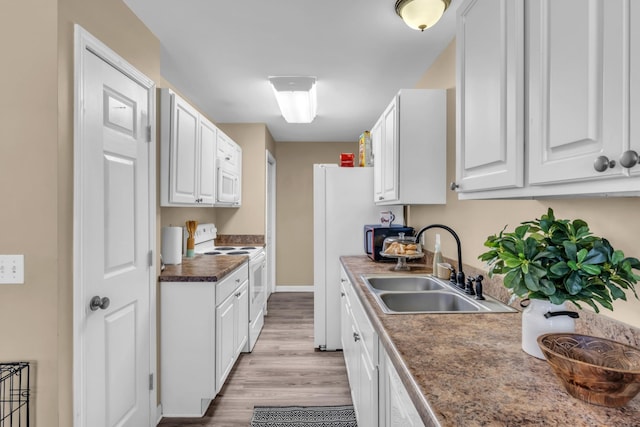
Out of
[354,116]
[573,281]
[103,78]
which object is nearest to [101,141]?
[103,78]

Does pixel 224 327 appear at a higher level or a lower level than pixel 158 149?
lower

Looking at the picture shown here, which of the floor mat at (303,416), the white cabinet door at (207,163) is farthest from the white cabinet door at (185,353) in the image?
the white cabinet door at (207,163)

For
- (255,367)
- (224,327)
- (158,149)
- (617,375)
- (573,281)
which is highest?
(158,149)

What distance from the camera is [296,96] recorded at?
317cm

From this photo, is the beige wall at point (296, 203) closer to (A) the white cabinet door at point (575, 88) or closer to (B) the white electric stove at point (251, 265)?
(B) the white electric stove at point (251, 265)

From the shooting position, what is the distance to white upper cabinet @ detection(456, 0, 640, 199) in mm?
665

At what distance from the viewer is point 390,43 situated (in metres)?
2.31

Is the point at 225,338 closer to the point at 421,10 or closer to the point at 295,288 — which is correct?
the point at 421,10

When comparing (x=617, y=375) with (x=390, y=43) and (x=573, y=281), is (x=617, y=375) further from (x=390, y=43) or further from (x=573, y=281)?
(x=390, y=43)

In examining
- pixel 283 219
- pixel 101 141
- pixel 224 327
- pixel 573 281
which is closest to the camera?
pixel 573 281

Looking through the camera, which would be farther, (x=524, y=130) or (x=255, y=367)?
(x=255, y=367)

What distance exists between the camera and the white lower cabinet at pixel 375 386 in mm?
1046

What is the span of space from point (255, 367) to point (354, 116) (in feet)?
9.31

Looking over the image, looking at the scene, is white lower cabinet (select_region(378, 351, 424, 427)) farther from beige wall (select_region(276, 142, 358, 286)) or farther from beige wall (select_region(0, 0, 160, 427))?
beige wall (select_region(276, 142, 358, 286))
